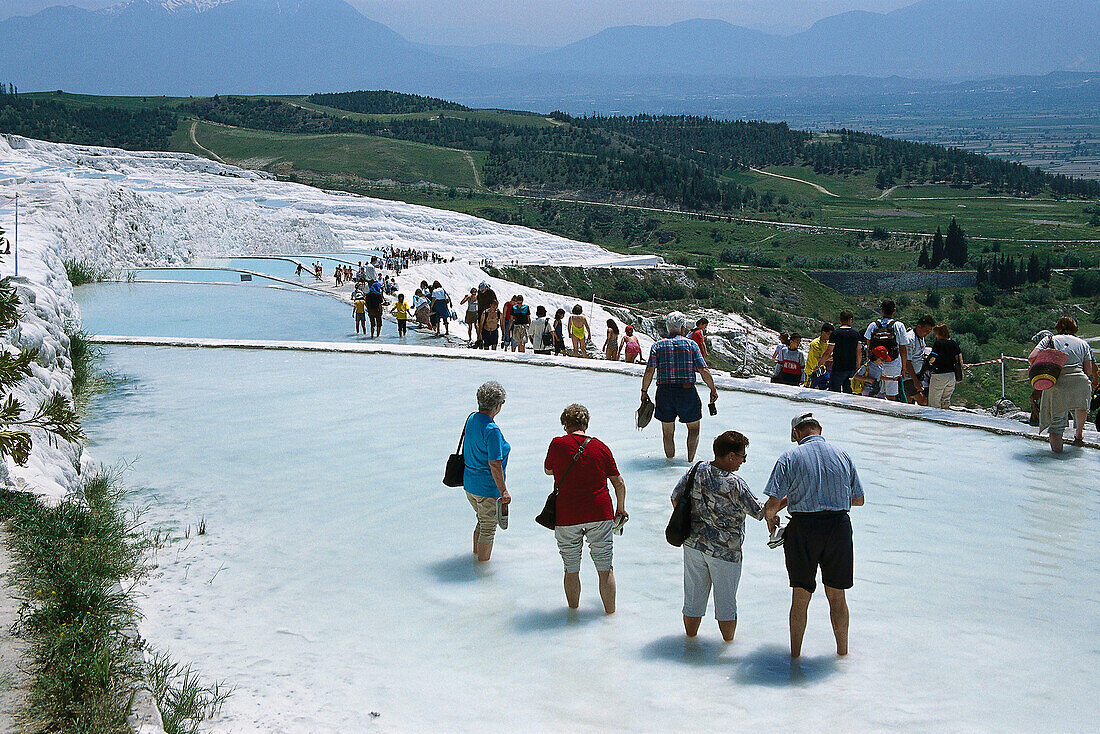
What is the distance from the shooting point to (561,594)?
6527 millimetres

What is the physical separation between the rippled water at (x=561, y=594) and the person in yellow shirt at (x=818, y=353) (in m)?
2.04

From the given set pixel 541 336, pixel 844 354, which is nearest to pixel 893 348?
pixel 844 354

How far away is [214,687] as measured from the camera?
5.13 m

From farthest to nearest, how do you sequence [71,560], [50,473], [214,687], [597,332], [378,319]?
[597,332], [378,319], [50,473], [71,560], [214,687]

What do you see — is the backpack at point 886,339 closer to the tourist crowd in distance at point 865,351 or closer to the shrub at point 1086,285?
the tourist crowd in distance at point 865,351

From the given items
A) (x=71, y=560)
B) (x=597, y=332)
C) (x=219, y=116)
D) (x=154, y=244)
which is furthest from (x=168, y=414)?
(x=219, y=116)

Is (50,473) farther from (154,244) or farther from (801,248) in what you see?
(801,248)

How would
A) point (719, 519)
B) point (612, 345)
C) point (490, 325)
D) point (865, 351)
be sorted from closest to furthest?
point (719, 519), point (865, 351), point (612, 345), point (490, 325)

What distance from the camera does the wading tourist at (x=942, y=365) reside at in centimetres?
1123

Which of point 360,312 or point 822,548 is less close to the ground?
point 822,548

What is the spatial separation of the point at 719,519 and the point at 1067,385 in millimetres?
5469

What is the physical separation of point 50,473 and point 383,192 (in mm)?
101489

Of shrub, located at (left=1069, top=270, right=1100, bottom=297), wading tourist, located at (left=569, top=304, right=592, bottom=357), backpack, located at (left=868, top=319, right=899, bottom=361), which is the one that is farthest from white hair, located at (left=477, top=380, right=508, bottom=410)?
shrub, located at (left=1069, top=270, right=1100, bottom=297)

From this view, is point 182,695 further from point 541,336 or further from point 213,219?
point 213,219
